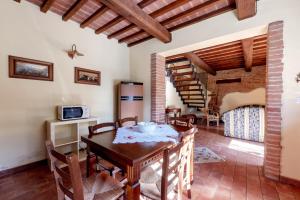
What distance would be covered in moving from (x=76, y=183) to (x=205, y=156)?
260cm

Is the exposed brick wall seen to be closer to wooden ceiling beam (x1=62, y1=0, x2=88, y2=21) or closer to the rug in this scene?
the rug

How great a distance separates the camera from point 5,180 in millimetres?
2111

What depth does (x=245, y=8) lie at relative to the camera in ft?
7.07

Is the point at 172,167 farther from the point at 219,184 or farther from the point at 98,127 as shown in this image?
the point at 219,184

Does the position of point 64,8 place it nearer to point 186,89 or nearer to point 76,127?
point 76,127

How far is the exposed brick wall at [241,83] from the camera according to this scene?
599 centimetres

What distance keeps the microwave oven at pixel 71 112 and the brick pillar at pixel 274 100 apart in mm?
3068

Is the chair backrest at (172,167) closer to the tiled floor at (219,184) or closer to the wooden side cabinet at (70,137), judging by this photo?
the tiled floor at (219,184)

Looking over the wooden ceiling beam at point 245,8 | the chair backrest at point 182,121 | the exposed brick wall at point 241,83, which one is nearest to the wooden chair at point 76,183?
the chair backrest at point 182,121

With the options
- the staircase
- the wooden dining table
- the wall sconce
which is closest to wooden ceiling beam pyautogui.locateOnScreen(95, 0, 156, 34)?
the wall sconce

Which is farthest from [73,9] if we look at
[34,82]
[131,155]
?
[131,155]

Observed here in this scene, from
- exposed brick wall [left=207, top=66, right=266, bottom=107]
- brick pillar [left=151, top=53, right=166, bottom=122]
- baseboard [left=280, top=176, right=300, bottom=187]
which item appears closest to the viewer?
baseboard [left=280, top=176, right=300, bottom=187]

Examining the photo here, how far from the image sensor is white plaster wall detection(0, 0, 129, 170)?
7.34 ft

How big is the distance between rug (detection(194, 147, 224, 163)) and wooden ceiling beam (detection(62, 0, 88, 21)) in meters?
3.31
